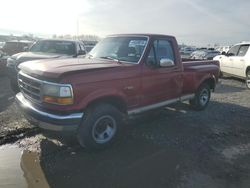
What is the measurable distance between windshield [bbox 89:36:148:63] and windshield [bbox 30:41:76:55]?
4.48m

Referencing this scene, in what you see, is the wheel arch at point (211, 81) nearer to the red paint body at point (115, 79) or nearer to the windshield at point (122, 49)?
the red paint body at point (115, 79)

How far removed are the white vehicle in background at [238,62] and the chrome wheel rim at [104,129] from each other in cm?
974

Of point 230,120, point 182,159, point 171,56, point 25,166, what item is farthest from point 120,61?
point 230,120

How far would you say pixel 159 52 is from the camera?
6.08 metres

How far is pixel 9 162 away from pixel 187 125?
158 inches

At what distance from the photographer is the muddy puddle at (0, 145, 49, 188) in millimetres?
4035

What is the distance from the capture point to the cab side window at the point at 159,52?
19.0 feet

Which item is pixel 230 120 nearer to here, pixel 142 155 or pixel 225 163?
pixel 225 163

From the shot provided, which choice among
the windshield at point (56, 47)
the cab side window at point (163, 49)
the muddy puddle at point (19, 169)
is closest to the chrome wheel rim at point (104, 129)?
the muddy puddle at point (19, 169)

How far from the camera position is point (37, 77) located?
15.3 ft

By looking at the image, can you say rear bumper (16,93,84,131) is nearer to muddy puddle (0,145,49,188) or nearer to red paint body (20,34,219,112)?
red paint body (20,34,219,112)

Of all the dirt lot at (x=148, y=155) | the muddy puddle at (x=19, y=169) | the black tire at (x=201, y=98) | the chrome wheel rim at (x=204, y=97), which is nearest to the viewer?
the muddy puddle at (x=19, y=169)

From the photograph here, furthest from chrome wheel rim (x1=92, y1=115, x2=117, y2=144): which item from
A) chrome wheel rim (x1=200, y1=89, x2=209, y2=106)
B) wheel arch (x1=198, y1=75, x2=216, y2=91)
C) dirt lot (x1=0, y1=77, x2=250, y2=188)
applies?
wheel arch (x1=198, y1=75, x2=216, y2=91)

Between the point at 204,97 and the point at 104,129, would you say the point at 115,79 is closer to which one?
the point at 104,129
